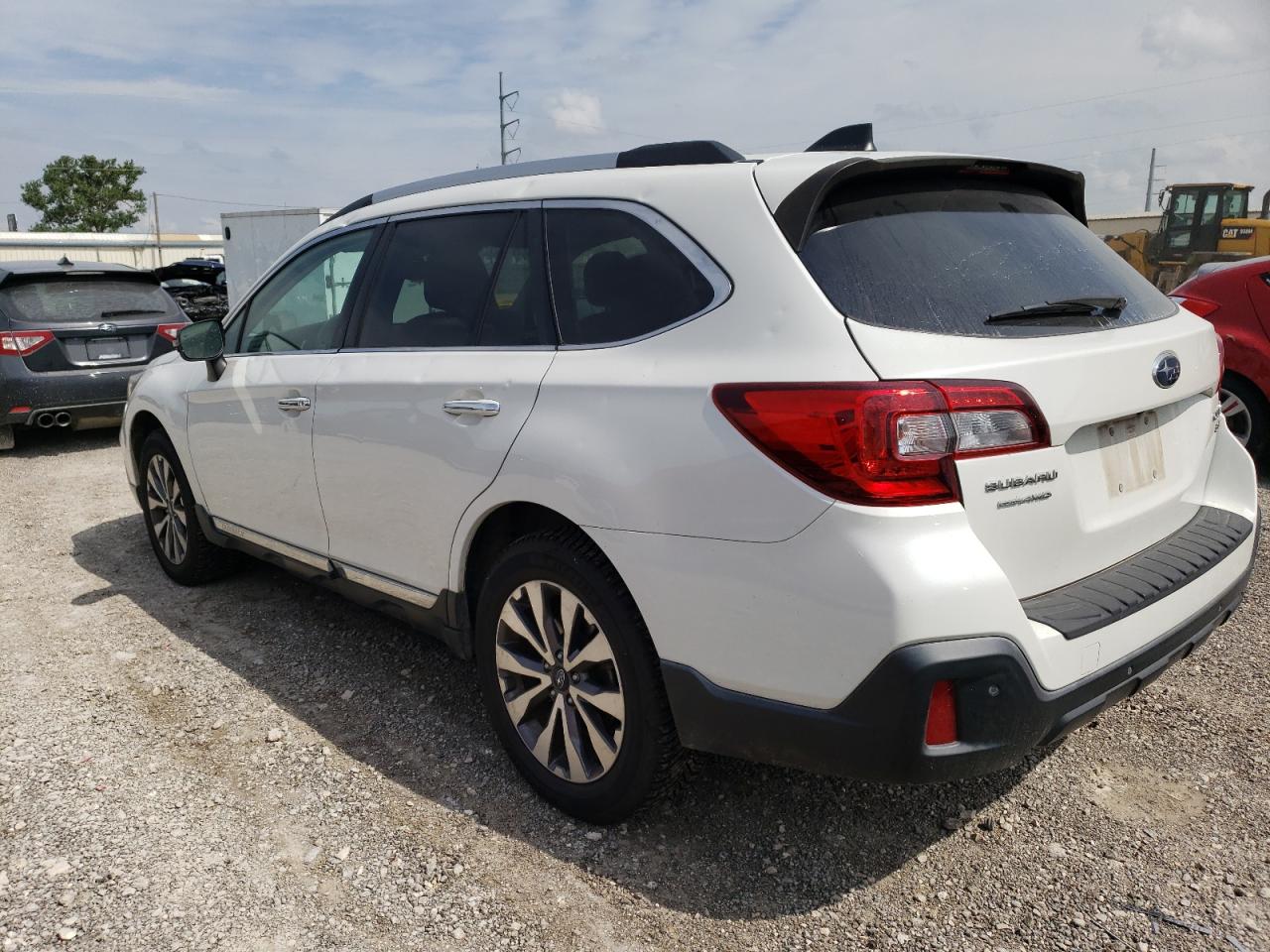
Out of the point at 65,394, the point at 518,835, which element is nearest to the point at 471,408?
the point at 518,835

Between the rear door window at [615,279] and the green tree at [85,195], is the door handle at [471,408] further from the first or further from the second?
the green tree at [85,195]

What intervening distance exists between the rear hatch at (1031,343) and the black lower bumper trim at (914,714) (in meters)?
0.23

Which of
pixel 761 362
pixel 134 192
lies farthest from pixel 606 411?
pixel 134 192

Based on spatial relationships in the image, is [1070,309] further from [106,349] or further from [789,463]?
[106,349]

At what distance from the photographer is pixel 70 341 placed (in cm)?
827

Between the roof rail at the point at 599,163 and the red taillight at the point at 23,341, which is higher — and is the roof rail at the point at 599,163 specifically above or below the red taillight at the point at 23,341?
above

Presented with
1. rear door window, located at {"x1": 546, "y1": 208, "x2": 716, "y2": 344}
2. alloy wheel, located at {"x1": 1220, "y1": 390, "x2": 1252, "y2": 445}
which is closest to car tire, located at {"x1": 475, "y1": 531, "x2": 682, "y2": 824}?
rear door window, located at {"x1": 546, "y1": 208, "x2": 716, "y2": 344}

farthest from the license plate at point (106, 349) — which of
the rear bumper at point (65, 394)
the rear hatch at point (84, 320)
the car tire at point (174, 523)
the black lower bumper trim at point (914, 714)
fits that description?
the black lower bumper trim at point (914, 714)

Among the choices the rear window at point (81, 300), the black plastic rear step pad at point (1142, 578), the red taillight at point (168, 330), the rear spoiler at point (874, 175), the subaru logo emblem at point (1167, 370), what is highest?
the rear spoiler at point (874, 175)

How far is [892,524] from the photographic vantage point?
2.03 m

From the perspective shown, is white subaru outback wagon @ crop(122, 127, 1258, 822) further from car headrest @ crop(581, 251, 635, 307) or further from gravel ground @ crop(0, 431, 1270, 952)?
gravel ground @ crop(0, 431, 1270, 952)

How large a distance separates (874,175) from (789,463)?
830mm

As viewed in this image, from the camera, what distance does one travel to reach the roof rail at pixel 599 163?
2.60 meters

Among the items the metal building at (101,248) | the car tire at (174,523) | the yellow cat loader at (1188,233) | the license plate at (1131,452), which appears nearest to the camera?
the license plate at (1131,452)
